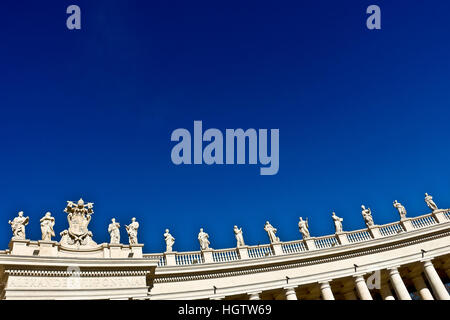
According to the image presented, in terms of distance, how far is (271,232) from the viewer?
34969 mm

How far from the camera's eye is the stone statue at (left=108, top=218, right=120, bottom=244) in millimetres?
28531

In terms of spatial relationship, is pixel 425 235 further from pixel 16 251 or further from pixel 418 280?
pixel 16 251

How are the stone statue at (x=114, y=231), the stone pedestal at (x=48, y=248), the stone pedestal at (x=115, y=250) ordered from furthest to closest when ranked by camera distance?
the stone statue at (x=114, y=231) → the stone pedestal at (x=115, y=250) → the stone pedestal at (x=48, y=248)

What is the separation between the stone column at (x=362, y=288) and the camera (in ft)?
102

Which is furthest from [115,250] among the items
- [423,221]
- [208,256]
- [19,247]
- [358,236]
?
[423,221]

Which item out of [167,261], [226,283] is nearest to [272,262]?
[226,283]

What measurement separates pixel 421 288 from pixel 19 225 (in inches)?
1511

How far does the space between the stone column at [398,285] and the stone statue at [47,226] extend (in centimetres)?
3061

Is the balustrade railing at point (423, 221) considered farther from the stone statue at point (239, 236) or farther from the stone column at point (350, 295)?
the stone statue at point (239, 236)

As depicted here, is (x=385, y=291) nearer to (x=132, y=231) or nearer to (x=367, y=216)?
(x=367, y=216)

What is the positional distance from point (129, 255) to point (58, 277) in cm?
539

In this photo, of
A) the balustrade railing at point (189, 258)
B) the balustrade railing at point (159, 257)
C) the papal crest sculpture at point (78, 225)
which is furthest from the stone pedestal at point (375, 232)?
the papal crest sculpture at point (78, 225)

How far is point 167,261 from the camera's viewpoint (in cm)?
3003
